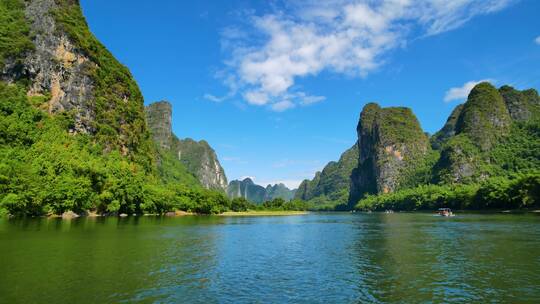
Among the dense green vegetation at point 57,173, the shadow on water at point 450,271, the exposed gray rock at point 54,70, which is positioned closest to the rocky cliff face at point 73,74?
the exposed gray rock at point 54,70

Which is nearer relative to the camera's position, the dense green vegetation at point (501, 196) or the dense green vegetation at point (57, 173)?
the dense green vegetation at point (57, 173)

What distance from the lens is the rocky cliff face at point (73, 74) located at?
457 feet

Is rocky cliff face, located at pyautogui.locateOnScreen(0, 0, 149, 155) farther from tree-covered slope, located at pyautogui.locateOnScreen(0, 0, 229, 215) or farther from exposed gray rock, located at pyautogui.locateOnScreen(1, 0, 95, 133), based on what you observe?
tree-covered slope, located at pyautogui.locateOnScreen(0, 0, 229, 215)

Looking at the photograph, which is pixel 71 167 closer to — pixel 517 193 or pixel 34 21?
pixel 34 21

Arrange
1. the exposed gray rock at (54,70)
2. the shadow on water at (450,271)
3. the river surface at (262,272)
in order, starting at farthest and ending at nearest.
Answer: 1. the exposed gray rock at (54,70)
2. the shadow on water at (450,271)
3. the river surface at (262,272)

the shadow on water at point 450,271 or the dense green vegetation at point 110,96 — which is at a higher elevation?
the dense green vegetation at point 110,96

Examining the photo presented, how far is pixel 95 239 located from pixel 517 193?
126 meters

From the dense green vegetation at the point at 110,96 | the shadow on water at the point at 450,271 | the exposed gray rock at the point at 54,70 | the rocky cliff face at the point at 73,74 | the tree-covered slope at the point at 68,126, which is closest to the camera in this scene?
the shadow on water at the point at 450,271

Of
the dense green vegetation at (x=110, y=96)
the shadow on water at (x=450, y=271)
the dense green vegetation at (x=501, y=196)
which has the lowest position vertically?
the shadow on water at (x=450, y=271)

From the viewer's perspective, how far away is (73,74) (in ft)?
499

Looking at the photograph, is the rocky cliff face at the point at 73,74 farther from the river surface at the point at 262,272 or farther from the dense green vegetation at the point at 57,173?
the river surface at the point at 262,272

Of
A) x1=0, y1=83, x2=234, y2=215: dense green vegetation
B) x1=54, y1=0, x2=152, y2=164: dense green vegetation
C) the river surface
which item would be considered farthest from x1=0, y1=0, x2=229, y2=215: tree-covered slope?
the river surface

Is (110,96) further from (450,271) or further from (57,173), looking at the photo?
(450,271)

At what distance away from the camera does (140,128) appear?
623 feet
